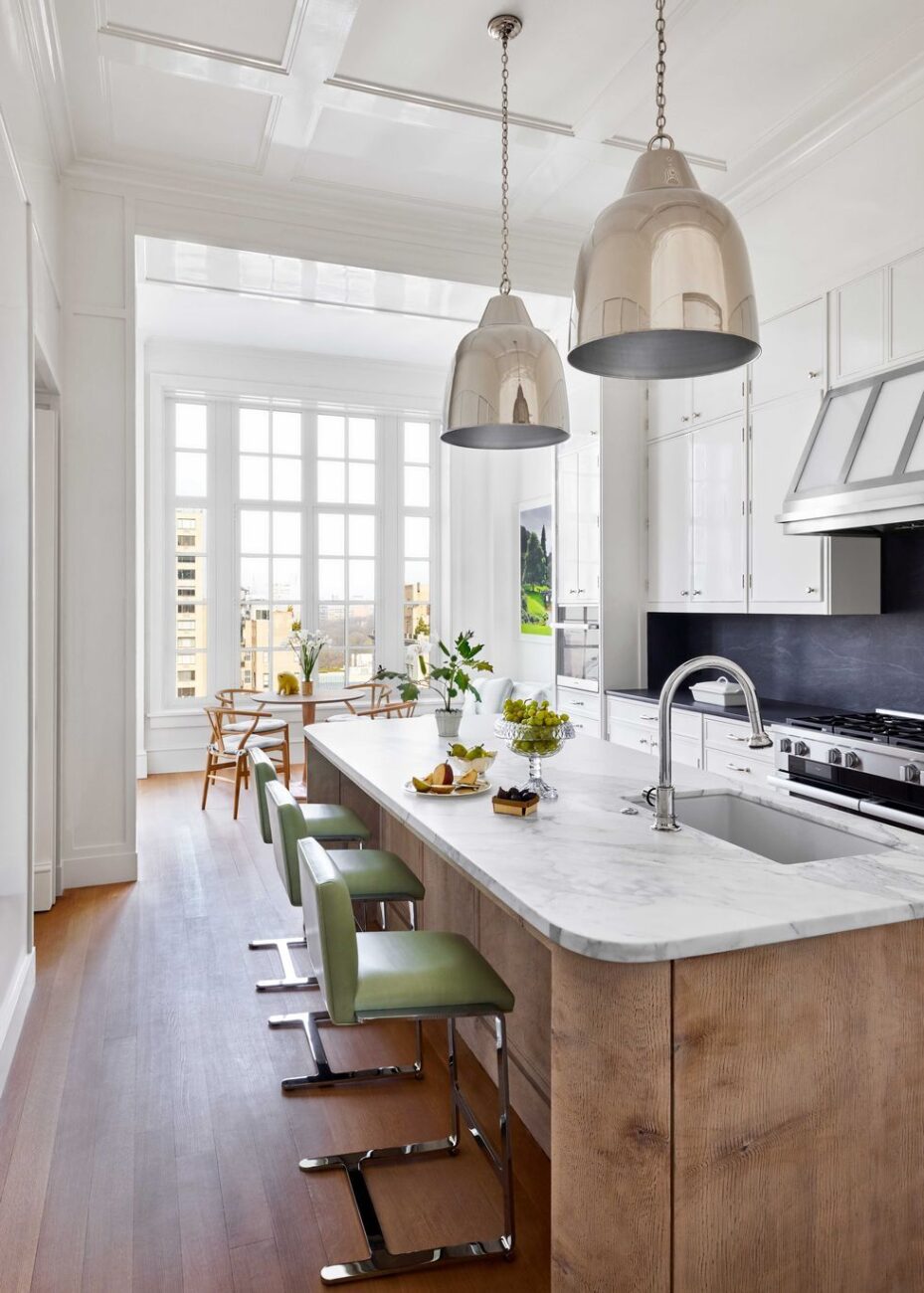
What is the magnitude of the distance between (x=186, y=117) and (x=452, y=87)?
1.17m

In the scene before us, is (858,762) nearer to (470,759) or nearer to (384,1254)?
(470,759)

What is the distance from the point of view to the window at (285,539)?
7.34 m

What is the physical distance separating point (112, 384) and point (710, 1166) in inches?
159

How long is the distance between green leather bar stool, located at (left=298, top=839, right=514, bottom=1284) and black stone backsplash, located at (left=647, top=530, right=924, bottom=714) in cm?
262

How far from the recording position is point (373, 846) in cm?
366

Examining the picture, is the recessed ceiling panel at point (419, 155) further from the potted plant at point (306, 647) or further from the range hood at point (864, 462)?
the potted plant at point (306, 647)

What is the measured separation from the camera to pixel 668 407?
4.90 metres

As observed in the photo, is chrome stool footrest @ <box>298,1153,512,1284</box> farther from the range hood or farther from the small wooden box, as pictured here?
the range hood

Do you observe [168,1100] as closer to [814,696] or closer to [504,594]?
[814,696]

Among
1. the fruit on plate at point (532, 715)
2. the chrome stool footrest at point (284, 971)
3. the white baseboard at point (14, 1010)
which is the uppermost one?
the fruit on plate at point (532, 715)

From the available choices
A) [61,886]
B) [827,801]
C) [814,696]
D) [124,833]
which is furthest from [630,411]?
[61,886]

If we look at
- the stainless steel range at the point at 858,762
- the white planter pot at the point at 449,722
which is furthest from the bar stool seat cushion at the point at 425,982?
the stainless steel range at the point at 858,762

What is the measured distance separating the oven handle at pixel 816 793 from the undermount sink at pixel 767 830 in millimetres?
1146

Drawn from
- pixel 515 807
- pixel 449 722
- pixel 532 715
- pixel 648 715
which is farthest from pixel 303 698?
pixel 515 807
